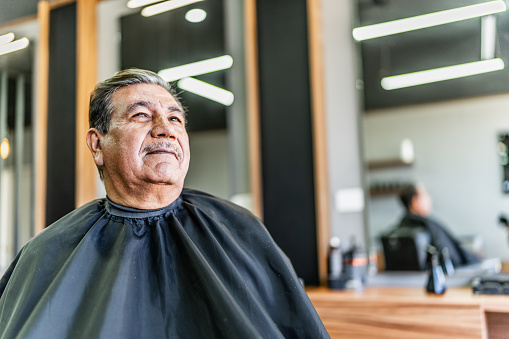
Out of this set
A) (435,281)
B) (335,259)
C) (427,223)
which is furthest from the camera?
(427,223)

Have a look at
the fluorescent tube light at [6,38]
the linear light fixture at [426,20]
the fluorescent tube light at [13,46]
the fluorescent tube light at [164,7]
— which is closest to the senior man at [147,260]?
the fluorescent tube light at [6,38]

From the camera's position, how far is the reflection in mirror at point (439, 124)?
345cm

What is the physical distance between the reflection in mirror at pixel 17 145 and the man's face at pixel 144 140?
6.86 ft

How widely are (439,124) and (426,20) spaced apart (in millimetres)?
1507

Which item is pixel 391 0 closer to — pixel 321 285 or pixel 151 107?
pixel 321 285

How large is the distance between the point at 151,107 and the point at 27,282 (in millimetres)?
652

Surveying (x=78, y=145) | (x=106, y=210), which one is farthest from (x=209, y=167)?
(x=106, y=210)

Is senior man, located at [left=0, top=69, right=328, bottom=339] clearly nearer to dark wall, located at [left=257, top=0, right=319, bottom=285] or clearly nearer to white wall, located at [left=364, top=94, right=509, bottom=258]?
dark wall, located at [left=257, top=0, right=319, bottom=285]

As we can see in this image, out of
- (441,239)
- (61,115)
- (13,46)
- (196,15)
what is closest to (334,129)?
(441,239)

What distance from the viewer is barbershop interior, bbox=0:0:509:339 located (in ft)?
9.40

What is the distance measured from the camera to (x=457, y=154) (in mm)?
4570

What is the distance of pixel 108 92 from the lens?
159 centimetres

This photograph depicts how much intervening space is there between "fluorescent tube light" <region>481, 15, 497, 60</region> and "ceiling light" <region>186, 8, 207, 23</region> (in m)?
2.11

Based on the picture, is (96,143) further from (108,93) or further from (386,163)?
(386,163)
